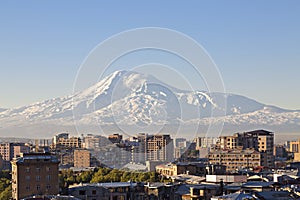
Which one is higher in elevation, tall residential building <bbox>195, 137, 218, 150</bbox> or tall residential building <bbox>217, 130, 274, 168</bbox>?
tall residential building <bbox>217, 130, 274, 168</bbox>

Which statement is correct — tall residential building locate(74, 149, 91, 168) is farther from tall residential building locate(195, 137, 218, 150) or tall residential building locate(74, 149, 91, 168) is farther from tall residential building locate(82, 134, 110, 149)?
tall residential building locate(195, 137, 218, 150)

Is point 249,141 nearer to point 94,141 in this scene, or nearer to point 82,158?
point 82,158

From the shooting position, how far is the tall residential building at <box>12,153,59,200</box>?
20406 millimetres

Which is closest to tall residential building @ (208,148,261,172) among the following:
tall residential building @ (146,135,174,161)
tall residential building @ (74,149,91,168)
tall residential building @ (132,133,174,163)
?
tall residential building @ (74,149,91,168)

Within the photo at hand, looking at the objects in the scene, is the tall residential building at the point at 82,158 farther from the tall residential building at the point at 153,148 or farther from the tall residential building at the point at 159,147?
the tall residential building at the point at 159,147

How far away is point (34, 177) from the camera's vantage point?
20.5m

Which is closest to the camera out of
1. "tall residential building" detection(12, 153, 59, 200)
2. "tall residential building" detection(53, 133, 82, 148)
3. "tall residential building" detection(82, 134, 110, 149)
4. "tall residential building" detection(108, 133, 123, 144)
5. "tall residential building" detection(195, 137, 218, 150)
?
"tall residential building" detection(12, 153, 59, 200)

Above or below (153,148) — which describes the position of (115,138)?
above

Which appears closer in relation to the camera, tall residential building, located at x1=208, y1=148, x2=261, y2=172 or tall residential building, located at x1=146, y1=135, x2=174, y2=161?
tall residential building, located at x1=208, y1=148, x2=261, y2=172

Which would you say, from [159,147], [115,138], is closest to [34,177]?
[159,147]

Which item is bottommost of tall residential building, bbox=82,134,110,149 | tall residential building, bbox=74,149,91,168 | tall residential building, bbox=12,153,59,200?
tall residential building, bbox=74,149,91,168

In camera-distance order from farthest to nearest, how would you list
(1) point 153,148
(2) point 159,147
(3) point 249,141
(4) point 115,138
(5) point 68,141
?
(5) point 68,141
(4) point 115,138
(1) point 153,148
(2) point 159,147
(3) point 249,141

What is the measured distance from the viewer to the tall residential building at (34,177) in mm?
20406

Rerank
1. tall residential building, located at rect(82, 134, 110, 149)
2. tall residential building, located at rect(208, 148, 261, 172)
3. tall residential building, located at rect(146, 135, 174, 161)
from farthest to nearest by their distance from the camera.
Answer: tall residential building, located at rect(82, 134, 110, 149)
tall residential building, located at rect(146, 135, 174, 161)
tall residential building, located at rect(208, 148, 261, 172)
